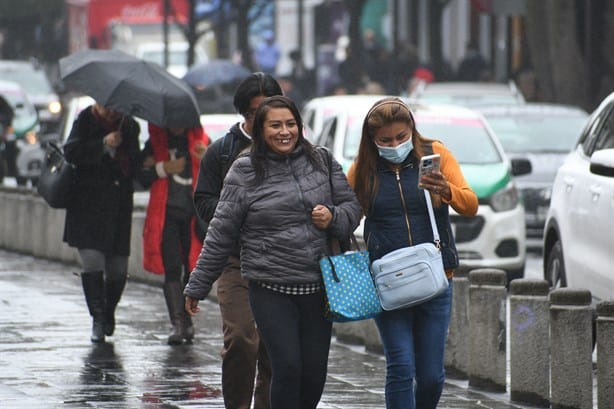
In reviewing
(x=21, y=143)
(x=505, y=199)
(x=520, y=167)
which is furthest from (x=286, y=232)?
(x=21, y=143)

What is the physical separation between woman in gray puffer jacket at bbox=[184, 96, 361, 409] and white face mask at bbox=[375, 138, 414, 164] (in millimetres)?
203

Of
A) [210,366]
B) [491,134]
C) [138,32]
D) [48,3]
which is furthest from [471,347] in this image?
[48,3]

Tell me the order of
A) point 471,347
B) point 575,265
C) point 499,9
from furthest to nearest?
point 499,9 → point 575,265 → point 471,347

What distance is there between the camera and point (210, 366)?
10898 millimetres

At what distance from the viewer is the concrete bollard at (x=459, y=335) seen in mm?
10734

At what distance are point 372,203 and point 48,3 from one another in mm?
56310

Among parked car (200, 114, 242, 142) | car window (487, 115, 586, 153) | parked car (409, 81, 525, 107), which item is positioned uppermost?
parked car (409, 81, 525, 107)

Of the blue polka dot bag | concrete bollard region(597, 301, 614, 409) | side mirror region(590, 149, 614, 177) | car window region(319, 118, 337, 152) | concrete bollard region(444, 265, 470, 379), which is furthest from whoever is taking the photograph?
car window region(319, 118, 337, 152)

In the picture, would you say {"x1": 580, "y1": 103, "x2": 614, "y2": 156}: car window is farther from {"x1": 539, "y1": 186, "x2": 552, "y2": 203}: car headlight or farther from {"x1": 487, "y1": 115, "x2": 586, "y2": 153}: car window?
{"x1": 487, "y1": 115, "x2": 586, "y2": 153}: car window

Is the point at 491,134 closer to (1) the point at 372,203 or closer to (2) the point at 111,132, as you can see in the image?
(2) the point at 111,132

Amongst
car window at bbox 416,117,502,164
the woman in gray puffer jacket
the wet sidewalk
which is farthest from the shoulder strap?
car window at bbox 416,117,502,164

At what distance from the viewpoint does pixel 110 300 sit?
39.5 ft

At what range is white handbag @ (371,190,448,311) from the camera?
7691 millimetres

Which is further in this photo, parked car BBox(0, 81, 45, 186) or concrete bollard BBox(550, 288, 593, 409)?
parked car BBox(0, 81, 45, 186)
